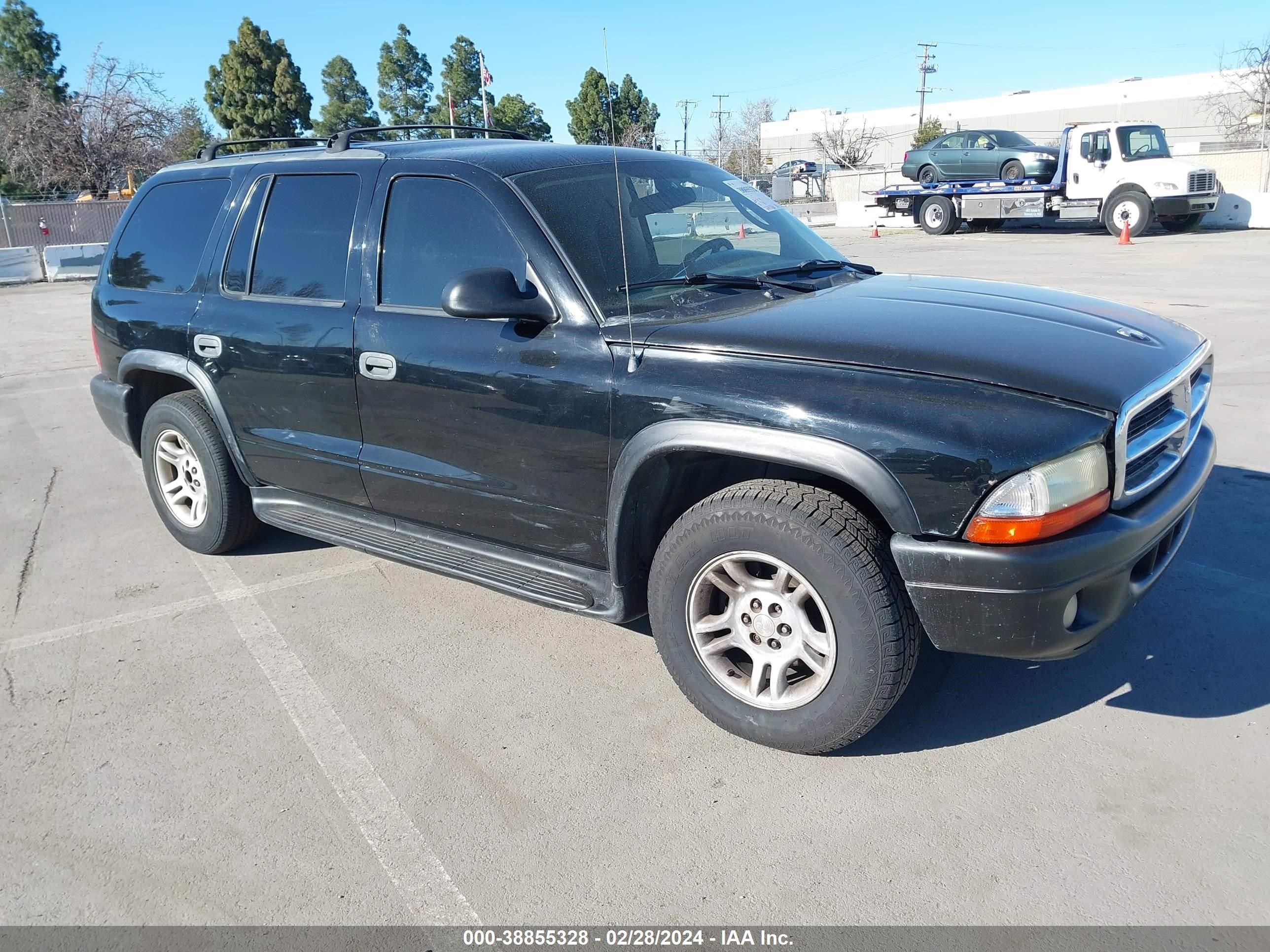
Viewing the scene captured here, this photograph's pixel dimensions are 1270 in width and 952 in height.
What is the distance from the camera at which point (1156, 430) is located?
9.83 ft

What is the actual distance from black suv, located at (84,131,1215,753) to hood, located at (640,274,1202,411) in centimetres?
1

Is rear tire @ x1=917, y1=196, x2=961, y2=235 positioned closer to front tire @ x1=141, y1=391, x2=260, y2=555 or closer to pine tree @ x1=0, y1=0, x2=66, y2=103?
front tire @ x1=141, y1=391, x2=260, y2=555

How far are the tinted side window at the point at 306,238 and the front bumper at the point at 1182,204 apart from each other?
21.9 m

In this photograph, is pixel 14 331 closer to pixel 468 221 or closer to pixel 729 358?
pixel 468 221

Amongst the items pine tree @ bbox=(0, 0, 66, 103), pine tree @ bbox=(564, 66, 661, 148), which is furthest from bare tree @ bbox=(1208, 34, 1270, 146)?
pine tree @ bbox=(0, 0, 66, 103)

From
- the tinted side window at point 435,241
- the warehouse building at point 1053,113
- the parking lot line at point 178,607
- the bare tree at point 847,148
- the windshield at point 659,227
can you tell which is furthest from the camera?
the warehouse building at point 1053,113

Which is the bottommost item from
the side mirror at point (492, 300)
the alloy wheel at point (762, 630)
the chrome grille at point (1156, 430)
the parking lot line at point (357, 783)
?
the parking lot line at point (357, 783)

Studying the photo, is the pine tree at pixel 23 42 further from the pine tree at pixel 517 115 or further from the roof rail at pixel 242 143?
the roof rail at pixel 242 143

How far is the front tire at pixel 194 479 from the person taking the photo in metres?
4.61

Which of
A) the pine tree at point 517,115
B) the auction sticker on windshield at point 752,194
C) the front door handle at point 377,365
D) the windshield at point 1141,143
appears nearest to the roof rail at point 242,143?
the front door handle at point 377,365

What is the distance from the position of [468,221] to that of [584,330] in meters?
0.73

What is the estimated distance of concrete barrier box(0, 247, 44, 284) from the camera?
23.1m

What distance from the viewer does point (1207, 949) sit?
7.28 feet

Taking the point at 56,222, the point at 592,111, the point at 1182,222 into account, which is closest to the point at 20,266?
the point at 56,222
